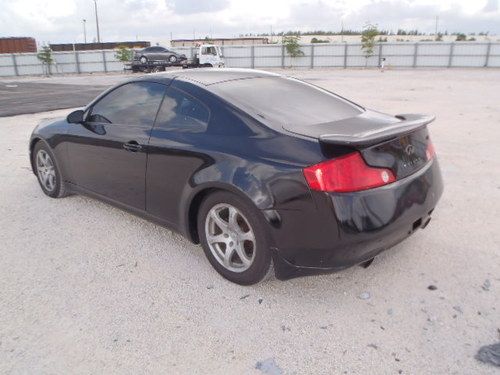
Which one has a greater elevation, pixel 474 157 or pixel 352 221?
pixel 352 221

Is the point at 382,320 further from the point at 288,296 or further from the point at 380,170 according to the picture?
the point at 380,170

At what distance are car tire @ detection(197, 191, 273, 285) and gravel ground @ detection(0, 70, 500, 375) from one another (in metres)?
0.14

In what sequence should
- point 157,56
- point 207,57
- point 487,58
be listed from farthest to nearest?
point 157,56 → point 487,58 → point 207,57

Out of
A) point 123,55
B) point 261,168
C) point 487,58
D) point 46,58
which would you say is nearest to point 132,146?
point 261,168

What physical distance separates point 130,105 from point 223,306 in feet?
6.54

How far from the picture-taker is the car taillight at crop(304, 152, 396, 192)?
2.58 m

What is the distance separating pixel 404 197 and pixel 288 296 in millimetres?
1015

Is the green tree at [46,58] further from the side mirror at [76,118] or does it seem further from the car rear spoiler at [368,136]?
the car rear spoiler at [368,136]

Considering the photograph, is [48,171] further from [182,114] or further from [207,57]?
[207,57]

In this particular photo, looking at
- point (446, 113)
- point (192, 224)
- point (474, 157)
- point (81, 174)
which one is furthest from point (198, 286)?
point (446, 113)

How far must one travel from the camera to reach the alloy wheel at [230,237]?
3037 mm

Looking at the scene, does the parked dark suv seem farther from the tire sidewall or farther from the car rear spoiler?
the car rear spoiler

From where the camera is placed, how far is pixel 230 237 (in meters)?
3.11

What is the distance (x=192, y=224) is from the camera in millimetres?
3373
